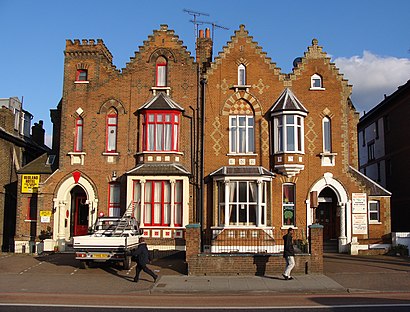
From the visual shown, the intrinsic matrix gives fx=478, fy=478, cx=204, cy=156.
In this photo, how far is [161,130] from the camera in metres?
27.5

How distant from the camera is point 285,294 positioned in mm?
15328

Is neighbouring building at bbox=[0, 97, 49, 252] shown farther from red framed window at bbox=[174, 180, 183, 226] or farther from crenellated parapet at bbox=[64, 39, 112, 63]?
red framed window at bbox=[174, 180, 183, 226]

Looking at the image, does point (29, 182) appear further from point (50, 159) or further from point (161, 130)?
point (161, 130)

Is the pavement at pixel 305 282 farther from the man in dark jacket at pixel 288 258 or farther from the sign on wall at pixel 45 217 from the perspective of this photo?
the sign on wall at pixel 45 217

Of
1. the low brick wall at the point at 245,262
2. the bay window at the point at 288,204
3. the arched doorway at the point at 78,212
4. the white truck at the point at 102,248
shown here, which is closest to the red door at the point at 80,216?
the arched doorway at the point at 78,212

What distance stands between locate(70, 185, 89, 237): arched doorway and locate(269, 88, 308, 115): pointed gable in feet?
41.3

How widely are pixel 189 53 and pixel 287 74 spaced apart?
591 cm

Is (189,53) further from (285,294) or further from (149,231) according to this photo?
(285,294)

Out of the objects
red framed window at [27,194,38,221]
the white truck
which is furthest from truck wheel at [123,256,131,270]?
red framed window at [27,194,38,221]

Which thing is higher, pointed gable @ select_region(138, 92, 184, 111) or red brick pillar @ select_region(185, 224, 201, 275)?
pointed gable @ select_region(138, 92, 184, 111)

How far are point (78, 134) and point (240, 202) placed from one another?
34.0 ft

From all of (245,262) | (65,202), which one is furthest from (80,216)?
(245,262)

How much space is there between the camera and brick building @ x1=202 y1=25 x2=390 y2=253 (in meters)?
26.4

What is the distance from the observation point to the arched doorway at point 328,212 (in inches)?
1126
